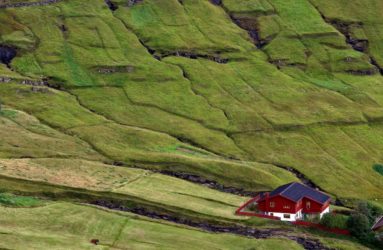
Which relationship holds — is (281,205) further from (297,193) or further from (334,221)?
(334,221)

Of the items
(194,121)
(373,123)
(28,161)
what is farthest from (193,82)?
(28,161)

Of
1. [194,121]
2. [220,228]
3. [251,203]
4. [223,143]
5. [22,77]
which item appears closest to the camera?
[220,228]

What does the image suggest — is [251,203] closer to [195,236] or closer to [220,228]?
Answer: [220,228]

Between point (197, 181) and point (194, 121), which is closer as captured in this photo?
point (197, 181)

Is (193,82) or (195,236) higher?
(195,236)

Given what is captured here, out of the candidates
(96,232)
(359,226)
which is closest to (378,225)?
(359,226)

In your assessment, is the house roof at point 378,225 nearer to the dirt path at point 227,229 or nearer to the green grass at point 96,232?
the dirt path at point 227,229

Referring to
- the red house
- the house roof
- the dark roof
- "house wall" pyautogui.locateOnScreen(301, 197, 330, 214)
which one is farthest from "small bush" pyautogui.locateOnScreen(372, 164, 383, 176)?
"house wall" pyautogui.locateOnScreen(301, 197, 330, 214)
